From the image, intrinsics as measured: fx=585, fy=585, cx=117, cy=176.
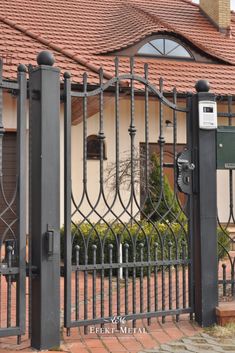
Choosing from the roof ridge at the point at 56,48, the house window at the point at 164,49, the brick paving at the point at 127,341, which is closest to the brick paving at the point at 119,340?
the brick paving at the point at 127,341

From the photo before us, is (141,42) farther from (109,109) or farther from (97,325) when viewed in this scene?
(97,325)

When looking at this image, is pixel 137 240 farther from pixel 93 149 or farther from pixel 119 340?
pixel 93 149

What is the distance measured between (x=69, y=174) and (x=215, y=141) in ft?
4.86

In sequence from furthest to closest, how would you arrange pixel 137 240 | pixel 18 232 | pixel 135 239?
pixel 137 240
pixel 135 239
pixel 18 232

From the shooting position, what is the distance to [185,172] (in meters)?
5.30

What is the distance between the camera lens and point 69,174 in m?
4.74

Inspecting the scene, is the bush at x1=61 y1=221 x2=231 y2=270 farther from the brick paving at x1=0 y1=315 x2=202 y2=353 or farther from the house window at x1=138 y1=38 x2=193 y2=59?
the house window at x1=138 y1=38 x2=193 y2=59

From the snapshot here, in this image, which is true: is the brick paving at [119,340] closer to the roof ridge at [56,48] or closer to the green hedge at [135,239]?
the green hedge at [135,239]

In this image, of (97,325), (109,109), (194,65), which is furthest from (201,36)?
(97,325)

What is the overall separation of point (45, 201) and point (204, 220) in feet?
5.07

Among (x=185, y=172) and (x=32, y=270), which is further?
(x=185, y=172)

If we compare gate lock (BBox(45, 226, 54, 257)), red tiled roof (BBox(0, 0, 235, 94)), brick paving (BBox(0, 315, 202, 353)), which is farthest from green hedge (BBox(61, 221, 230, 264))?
red tiled roof (BBox(0, 0, 235, 94))

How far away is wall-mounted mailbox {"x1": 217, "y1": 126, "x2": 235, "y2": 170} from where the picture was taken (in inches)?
213

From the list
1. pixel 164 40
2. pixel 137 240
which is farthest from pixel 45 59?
pixel 164 40
